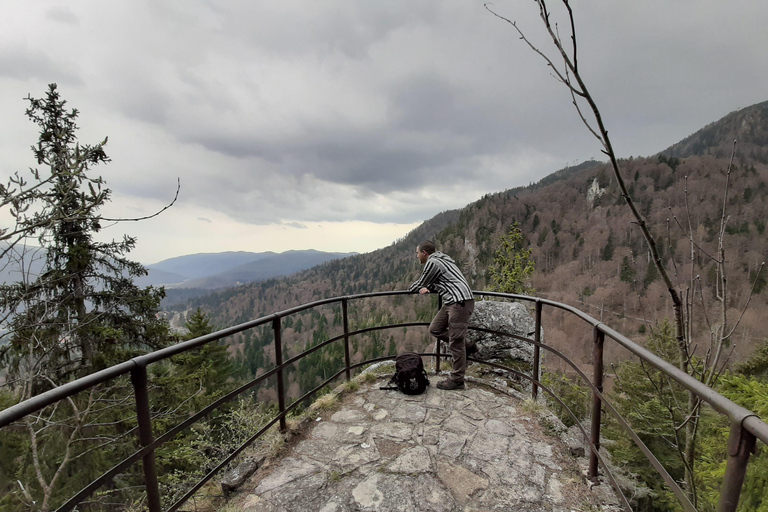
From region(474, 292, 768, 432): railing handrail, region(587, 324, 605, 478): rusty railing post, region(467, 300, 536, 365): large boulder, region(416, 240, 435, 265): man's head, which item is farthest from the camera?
region(467, 300, 536, 365): large boulder

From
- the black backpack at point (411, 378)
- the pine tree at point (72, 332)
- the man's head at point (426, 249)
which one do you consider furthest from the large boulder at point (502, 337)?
the pine tree at point (72, 332)

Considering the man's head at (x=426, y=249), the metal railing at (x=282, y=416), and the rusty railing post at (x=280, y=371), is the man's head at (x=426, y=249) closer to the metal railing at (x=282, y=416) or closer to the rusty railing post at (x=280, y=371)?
the metal railing at (x=282, y=416)

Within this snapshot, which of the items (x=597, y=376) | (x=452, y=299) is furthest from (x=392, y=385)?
(x=597, y=376)

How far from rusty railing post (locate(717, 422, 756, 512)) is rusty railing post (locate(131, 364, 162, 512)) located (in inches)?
98.9

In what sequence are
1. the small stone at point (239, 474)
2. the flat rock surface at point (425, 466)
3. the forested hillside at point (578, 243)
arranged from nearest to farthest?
the flat rock surface at point (425, 466) < the small stone at point (239, 474) < the forested hillside at point (578, 243)

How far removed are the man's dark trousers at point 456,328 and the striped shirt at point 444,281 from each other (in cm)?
10

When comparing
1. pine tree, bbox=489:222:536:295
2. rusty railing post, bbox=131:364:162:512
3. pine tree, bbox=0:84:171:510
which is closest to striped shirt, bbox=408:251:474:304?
rusty railing post, bbox=131:364:162:512

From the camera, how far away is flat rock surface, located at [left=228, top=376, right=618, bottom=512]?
2.47 m

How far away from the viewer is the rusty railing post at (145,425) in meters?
1.87

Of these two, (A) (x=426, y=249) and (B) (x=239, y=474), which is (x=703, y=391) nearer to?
(B) (x=239, y=474)

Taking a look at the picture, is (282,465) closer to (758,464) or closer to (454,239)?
(758,464)

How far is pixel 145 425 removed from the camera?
191 centimetres

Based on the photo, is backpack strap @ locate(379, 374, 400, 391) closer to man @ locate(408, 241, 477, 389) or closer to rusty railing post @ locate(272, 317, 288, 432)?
man @ locate(408, 241, 477, 389)

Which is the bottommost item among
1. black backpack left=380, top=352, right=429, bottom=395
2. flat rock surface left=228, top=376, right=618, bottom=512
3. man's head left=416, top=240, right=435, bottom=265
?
flat rock surface left=228, top=376, right=618, bottom=512
